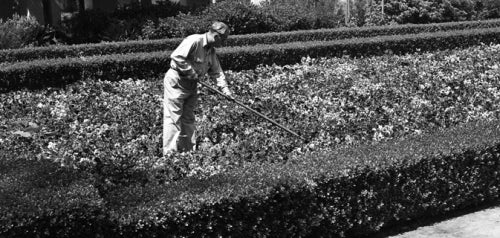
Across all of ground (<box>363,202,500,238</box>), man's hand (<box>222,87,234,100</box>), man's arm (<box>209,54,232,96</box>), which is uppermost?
man's arm (<box>209,54,232,96</box>)

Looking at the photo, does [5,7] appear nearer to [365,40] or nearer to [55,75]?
[55,75]

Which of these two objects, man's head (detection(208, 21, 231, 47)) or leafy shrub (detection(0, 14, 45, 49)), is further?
leafy shrub (detection(0, 14, 45, 49))

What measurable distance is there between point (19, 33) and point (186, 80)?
435 inches

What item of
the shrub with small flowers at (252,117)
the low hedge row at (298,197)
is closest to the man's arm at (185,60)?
the shrub with small flowers at (252,117)

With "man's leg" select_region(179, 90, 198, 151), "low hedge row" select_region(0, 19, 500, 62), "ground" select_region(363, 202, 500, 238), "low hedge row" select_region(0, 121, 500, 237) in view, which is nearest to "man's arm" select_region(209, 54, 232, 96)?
"man's leg" select_region(179, 90, 198, 151)

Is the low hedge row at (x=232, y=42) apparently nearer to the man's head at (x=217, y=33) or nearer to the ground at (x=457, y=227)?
the man's head at (x=217, y=33)

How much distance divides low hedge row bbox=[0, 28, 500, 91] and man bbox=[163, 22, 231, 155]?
5.70 metres

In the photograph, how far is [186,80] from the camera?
711cm

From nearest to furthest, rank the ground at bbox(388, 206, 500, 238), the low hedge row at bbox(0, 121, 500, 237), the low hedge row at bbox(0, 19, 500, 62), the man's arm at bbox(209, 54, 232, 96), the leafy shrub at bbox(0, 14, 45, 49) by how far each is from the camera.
Answer: the low hedge row at bbox(0, 121, 500, 237), the ground at bbox(388, 206, 500, 238), the man's arm at bbox(209, 54, 232, 96), the low hedge row at bbox(0, 19, 500, 62), the leafy shrub at bbox(0, 14, 45, 49)

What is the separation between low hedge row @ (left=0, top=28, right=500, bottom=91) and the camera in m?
12.4

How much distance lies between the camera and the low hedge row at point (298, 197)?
4535 millimetres

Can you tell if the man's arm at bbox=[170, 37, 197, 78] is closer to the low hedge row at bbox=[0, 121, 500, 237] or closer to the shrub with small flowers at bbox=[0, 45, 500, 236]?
the shrub with small flowers at bbox=[0, 45, 500, 236]

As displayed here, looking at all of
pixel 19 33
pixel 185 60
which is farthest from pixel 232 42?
pixel 185 60

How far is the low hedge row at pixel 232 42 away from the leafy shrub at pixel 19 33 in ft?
7.32
